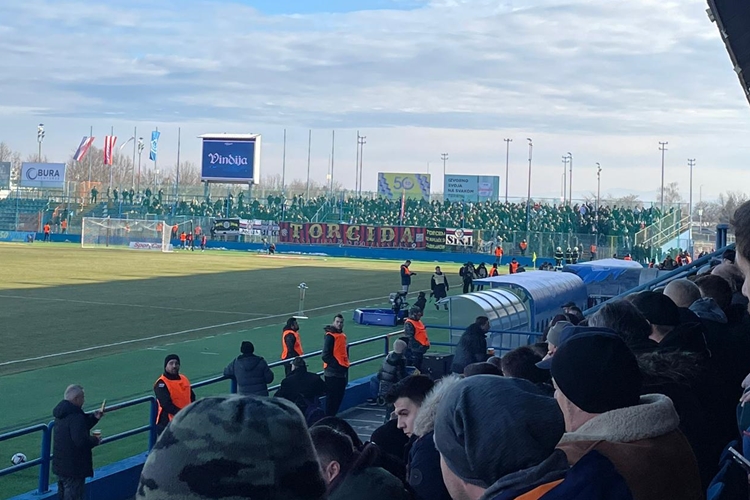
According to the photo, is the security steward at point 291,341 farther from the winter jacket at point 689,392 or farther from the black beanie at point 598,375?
the black beanie at point 598,375

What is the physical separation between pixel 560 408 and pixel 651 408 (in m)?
0.27

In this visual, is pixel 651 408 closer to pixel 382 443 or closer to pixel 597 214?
pixel 382 443

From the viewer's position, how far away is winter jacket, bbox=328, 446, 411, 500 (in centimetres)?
313

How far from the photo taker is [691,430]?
415 centimetres

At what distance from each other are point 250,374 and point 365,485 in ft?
31.6

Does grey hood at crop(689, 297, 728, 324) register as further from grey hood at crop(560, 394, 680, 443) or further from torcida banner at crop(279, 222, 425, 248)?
torcida banner at crop(279, 222, 425, 248)

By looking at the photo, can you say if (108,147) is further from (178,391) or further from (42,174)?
(178,391)

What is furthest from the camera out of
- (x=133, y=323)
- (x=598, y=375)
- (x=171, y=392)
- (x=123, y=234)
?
(x=123, y=234)

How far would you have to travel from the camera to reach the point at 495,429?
266 cm

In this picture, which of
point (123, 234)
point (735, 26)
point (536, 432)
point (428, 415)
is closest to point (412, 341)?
point (735, 26)

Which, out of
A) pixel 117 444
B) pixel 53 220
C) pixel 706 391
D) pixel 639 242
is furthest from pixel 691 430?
pixel 53 220

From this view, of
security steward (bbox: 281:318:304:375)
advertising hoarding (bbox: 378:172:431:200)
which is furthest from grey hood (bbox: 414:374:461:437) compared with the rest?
advertising hoarding (bbox: 378:172:431:200)

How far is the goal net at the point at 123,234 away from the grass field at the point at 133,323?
18346mm

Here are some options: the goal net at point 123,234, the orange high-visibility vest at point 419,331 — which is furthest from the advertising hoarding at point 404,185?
the orange high-visibility vest at point 419,331
